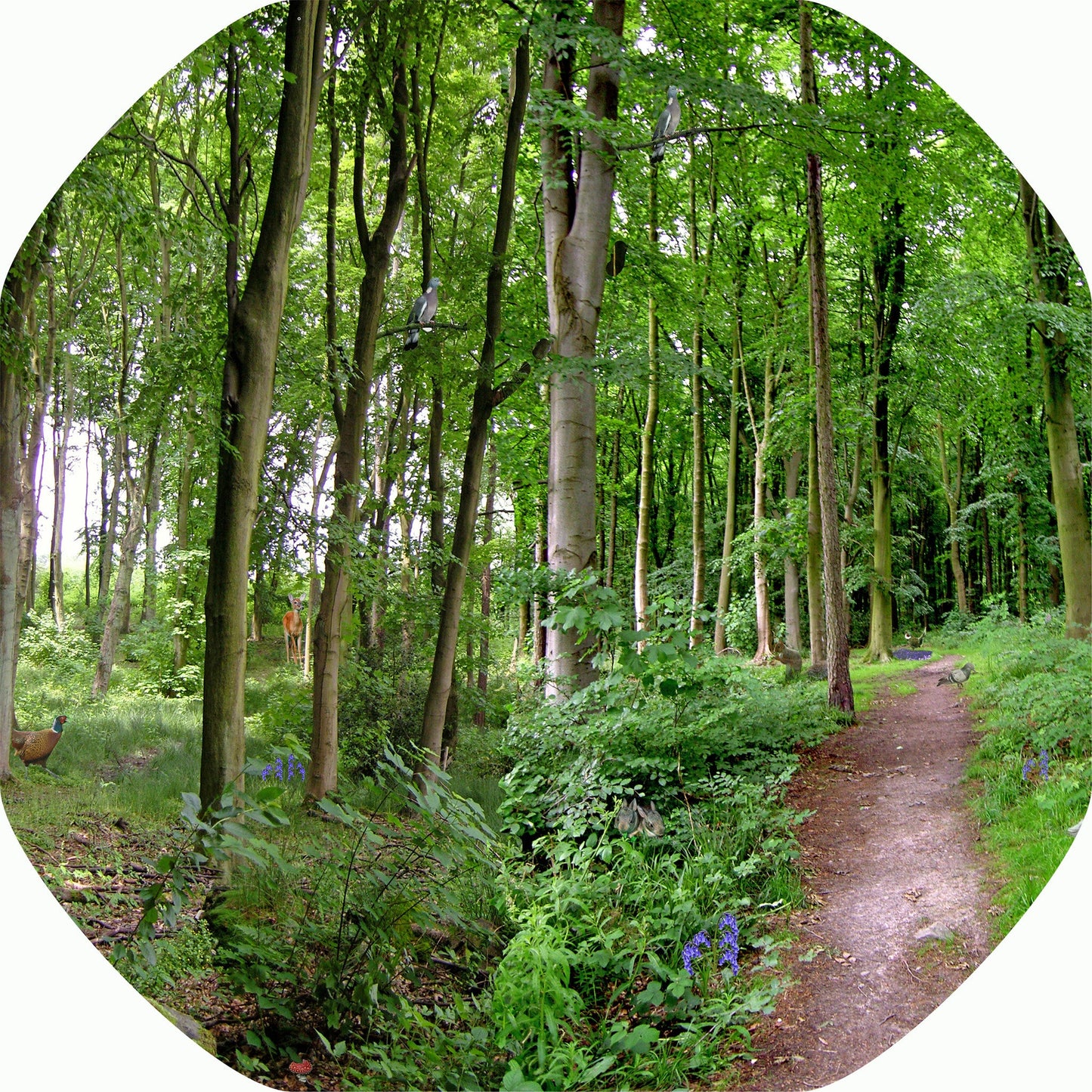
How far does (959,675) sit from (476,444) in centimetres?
157

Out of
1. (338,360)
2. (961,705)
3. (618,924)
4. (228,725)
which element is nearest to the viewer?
(618,924)

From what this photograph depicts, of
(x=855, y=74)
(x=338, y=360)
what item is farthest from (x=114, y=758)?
(x=855, y=74)

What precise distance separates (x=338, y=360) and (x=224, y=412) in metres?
0.40

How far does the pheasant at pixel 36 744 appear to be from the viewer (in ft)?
6.86

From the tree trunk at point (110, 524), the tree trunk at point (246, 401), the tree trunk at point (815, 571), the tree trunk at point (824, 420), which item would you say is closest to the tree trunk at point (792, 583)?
the tree trunk at point (815, 571)

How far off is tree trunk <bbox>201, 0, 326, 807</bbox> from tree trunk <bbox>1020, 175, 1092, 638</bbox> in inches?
80.9

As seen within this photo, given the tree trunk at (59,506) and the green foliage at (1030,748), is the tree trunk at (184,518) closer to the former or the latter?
the tree trunk at (59,506)

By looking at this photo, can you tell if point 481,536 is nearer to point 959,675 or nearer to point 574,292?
point 574,292

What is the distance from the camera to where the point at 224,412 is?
7.10 feet

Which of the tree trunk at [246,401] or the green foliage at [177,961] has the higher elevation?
the tree trunk at [246,401]

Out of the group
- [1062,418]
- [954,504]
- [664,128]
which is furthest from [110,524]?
[1062,418]

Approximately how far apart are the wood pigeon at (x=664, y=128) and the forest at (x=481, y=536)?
16mm

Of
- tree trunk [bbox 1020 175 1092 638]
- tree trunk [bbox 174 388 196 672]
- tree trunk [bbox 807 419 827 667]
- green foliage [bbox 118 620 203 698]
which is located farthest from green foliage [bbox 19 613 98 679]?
tree trunk [bbox 1020 175 1092 638]

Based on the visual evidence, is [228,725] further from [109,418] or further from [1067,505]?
[1067,505]
